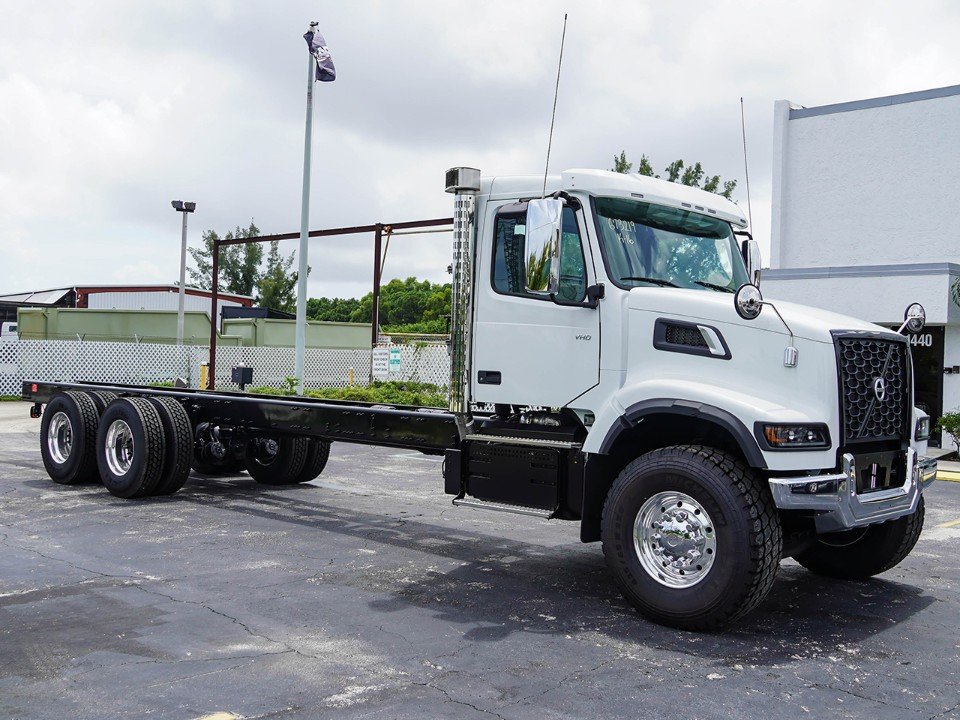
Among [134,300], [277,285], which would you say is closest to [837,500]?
[134,300]

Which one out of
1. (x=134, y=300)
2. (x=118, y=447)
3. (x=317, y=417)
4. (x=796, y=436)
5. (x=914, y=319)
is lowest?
(x=118, y=447)

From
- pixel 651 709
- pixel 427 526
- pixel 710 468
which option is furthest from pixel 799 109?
pixel 651 709

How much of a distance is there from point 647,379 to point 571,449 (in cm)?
A: 77

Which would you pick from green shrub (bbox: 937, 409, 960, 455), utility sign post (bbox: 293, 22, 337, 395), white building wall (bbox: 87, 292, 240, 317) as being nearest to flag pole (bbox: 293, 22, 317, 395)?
utility sign post (bbox: 293, 22, 337, 395)

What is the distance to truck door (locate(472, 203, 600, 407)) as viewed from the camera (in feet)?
22.3

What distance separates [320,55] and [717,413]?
18908 mm

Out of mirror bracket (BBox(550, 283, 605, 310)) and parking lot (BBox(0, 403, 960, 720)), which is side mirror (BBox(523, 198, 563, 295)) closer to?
mirror bracket (BBox(550, 283, 605, 310))

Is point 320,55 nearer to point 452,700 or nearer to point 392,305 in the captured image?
point 452,700

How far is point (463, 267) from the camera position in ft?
24.2

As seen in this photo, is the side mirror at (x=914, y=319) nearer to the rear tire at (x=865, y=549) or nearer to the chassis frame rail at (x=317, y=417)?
the rear tire at (x=865, y=549)

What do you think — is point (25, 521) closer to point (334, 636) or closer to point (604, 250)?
point (334, 636)

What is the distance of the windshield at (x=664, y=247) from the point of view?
6.79 metres

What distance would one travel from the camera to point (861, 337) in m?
6.19

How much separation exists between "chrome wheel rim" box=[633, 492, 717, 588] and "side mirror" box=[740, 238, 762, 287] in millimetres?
2435
